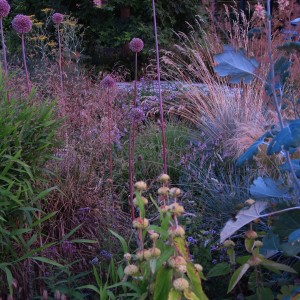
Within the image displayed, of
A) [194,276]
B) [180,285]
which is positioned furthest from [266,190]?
[180,285]

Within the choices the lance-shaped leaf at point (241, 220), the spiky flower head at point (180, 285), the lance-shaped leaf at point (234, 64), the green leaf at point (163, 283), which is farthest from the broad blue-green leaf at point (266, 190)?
the spiky flower head at point (180, 285)

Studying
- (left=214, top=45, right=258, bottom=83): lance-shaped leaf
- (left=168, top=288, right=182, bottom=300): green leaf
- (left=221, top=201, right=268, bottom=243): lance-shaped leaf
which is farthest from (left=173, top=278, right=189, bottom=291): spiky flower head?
(left=214, top=45, right=258, bottom=83): lance-shaped leaf

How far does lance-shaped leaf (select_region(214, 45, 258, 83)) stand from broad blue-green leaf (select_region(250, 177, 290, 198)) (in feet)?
1.49

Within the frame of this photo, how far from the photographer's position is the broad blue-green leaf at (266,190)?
229cm

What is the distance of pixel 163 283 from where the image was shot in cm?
173

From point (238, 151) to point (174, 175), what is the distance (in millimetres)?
584

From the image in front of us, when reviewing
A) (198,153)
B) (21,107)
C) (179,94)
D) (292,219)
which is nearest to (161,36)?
(179,94)

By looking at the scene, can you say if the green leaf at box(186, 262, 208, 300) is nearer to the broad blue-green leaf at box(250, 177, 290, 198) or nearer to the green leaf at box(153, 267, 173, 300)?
the green leaf at box(153, 267, 173, 300)

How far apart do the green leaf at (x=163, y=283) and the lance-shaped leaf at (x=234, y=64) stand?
886mm

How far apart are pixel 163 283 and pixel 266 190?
79cm

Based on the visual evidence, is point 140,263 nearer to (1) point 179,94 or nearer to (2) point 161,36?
(1) point 179,94

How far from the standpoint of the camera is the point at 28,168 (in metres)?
2.56

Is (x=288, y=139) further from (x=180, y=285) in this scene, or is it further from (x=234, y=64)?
(x=180, y=285)

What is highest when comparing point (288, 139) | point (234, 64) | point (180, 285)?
point (234, 64)
